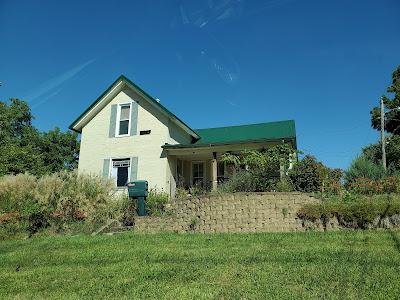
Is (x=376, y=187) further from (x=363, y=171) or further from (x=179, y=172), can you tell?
(x=179, y=172)

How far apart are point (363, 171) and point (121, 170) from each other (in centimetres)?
1164

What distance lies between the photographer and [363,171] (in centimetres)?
1326

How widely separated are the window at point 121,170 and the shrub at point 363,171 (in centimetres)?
1059

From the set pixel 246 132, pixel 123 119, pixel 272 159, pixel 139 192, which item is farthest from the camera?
pixel 246 132

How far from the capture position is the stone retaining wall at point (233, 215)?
10.1 metres

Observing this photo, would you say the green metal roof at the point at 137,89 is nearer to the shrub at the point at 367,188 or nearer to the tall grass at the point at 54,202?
the tall grass at the point at 54,202

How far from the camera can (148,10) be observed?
13930 mm

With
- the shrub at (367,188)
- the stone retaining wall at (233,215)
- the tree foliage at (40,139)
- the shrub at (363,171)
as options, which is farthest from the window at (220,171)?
the tree foliage at (40,139)

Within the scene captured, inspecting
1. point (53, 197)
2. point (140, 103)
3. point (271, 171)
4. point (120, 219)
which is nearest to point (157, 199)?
point (120, 219)

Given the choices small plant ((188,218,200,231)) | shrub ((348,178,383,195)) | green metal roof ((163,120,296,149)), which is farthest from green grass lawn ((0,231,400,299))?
green metal roof ((163,120,296,149))

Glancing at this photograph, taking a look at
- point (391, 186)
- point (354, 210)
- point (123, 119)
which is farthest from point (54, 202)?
point (391, 186)

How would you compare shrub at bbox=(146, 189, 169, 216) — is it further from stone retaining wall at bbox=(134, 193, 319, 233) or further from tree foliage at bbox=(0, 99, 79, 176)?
tree foliage at bbox=(0, 99, 79, 176)

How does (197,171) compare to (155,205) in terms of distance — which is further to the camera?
(197,171)

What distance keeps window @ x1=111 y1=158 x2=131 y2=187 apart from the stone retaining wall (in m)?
7.96
